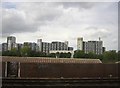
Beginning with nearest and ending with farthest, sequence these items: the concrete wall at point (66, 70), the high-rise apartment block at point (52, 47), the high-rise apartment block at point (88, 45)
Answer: the concrete wall at point (66, 70), the high-rise apartment block at point (88, 45), the high-rise apartment block at point (52, 47)

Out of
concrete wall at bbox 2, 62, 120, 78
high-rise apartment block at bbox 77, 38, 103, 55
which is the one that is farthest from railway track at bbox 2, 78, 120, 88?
high-rise apartment block at bbox 77, 38, 103, 55

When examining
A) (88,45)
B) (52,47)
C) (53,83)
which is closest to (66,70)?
(53,83)

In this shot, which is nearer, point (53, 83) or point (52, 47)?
point (53, 83)

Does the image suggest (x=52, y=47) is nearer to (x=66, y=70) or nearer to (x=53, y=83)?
(x=66, y=70)

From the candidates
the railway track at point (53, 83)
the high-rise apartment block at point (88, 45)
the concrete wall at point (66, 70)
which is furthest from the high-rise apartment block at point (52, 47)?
the railway track at point (53, 83)

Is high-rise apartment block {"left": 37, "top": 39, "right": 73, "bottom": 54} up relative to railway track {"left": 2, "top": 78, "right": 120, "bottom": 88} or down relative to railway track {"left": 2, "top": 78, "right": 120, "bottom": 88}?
up

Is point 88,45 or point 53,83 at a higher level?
point 88,45

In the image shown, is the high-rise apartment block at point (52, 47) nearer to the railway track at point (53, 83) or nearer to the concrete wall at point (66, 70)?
the concrete wall at point (66, 70)

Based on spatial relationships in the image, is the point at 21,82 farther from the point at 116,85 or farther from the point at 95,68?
the point at 95,68

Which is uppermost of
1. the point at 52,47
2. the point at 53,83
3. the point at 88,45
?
the point at 88,45

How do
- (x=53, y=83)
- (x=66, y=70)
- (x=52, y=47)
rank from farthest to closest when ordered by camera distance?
(x=52, y=47) → (x=66, y=70) → (x=53, y=83)

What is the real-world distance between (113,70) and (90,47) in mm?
56037

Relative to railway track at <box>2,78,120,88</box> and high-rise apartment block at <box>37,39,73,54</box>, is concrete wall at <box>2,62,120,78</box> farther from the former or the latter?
high-rise apartment block at <box>37,39,73,54</box>

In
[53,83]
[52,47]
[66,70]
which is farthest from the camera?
[52,47]
